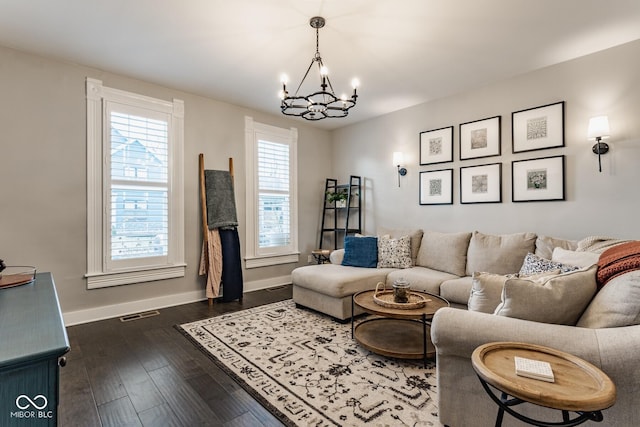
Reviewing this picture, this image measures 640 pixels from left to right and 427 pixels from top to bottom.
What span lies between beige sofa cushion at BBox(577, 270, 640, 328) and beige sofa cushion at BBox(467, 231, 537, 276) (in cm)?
166

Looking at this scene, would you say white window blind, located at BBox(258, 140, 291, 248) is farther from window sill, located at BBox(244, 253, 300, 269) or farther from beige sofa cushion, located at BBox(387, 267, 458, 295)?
beige sofa cushion, located at BBox(387, 267, 458, 295)

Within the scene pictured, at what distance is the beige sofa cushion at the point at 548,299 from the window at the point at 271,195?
12.0 ft

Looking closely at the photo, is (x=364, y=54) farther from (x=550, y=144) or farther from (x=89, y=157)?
(x=89, y=157)

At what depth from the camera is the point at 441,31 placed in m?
2.65

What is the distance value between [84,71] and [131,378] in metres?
3.09

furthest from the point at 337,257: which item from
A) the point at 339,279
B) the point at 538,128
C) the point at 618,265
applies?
the point at 618,265

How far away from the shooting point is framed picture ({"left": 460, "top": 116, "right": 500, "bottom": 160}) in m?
3.65

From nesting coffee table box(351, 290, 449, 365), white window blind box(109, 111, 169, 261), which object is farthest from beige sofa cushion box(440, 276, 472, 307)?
white window blind box(109, 111, 169, 261)

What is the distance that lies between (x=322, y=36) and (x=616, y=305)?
270 cm

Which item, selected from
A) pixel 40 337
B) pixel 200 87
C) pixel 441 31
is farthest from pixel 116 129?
pixel 441 31

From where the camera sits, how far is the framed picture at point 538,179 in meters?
3.21

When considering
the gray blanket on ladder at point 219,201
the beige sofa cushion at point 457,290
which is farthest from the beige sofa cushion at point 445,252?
the gray blanket on ladder at point 219,201

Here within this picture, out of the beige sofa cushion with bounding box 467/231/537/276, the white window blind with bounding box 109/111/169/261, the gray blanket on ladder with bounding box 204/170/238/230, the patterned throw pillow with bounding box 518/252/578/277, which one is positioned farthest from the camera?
the gray blanket on ladder with bounding box 204/170/238/230

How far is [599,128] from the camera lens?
282cm
